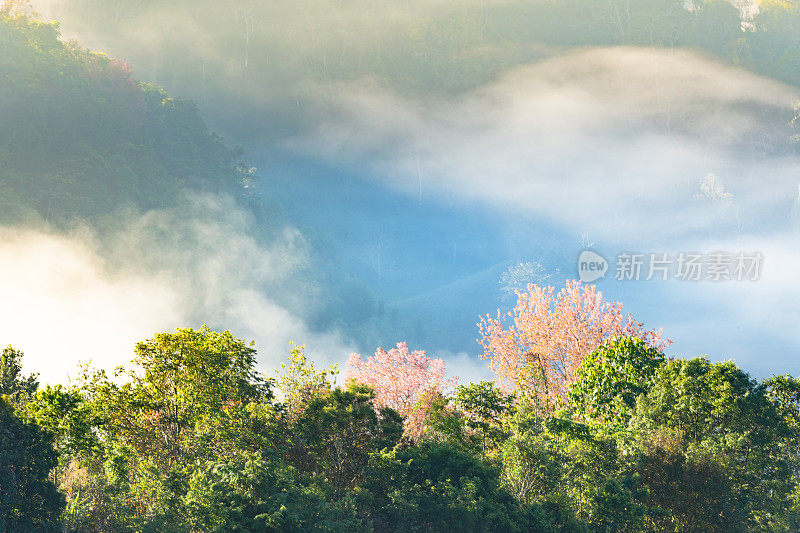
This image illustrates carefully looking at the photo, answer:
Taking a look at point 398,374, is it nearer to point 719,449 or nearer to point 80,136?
point 719,449

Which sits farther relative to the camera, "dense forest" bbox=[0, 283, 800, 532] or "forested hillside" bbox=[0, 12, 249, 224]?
"forested hillside" bbox=[0, 12, 249, 224]

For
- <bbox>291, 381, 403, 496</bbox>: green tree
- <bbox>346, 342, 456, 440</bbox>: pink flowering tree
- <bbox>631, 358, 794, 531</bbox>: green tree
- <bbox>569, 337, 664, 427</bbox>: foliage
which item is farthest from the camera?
<bbox>346, 342, 456, 440</bbox>: pink flowering tree

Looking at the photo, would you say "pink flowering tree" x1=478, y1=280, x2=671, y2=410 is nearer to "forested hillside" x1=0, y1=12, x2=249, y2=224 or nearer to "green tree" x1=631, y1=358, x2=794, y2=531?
"green tree" x1=631, y1=358, x2=794, y2=531

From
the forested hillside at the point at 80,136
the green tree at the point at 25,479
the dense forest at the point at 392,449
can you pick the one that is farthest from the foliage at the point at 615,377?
the forested hillside at the point at 80,136

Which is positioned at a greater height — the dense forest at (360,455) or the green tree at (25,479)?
the dense forest at (360,455)

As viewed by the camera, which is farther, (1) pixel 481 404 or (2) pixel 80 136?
(2) pixel 80 136

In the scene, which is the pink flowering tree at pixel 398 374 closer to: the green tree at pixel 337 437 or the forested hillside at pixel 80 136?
the green tree at pixel 337 437

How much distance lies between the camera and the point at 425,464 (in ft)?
80.7

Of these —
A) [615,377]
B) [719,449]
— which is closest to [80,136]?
[615,377]

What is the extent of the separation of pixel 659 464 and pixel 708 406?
3.12 meters

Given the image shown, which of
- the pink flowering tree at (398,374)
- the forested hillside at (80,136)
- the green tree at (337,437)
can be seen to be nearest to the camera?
the green tree at (337,437)

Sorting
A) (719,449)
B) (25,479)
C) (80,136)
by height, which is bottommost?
(25,479)

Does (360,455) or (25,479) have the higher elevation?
(360,455)

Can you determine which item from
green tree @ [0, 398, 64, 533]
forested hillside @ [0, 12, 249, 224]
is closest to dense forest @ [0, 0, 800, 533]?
green tree @ [0, 398, 64, 533]
